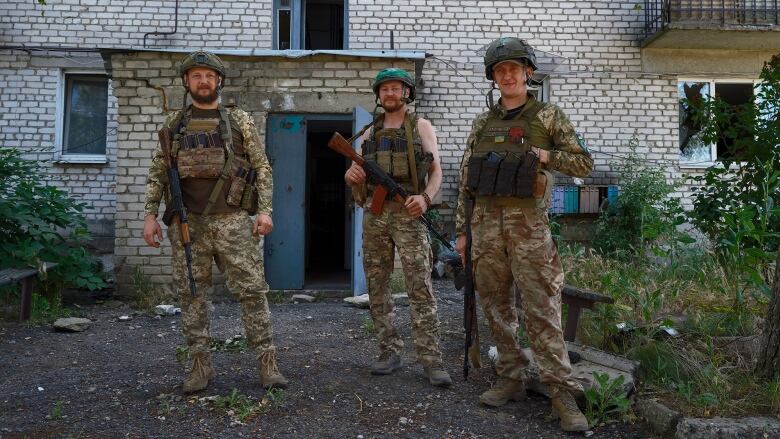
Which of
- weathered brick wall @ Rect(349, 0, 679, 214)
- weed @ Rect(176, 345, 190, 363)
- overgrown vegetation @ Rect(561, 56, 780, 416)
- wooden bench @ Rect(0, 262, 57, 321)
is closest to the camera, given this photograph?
overgrown vegetation @ Rect(561, 56, 780, 416)

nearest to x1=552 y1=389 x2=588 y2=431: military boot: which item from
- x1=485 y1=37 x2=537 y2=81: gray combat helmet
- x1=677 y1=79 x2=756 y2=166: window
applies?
x1=485 y1=37 x2=537 y2=81: gray combat helmet

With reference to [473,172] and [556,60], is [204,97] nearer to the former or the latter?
[473,172]

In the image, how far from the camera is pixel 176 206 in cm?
320

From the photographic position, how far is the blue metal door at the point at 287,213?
6914 millimetres

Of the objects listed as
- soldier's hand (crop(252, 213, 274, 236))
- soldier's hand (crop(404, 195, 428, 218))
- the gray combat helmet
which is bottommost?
soldier's hand (crop(252, 213, 274, 236))

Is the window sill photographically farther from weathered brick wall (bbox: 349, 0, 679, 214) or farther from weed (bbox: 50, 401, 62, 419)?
weed (bbox: 50, 401, 62, 419)

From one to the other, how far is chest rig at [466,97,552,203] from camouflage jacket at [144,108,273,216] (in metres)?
1.15

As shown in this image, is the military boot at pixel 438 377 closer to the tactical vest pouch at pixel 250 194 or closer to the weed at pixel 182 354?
the tactical vest pouch at pixel 250 194

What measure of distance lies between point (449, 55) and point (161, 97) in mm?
4056

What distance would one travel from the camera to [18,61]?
8.51 m

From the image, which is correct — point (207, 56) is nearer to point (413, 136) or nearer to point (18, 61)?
point (413, 136)

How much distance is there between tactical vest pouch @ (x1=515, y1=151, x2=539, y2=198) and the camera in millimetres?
2820

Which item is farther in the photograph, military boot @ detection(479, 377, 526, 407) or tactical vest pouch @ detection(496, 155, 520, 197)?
military boot @ detection(479, 377, 526, 407)

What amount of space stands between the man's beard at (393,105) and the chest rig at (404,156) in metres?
0.08
